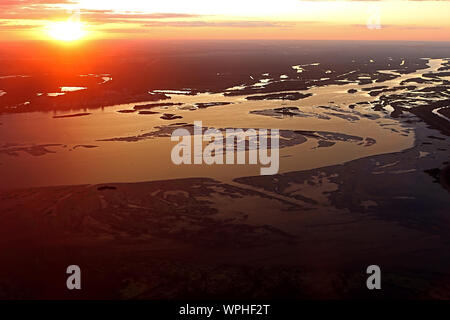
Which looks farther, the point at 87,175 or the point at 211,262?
the point at 87,175

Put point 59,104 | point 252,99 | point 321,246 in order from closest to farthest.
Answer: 1. point 321,246
2. point 59,104
3. point 252,99

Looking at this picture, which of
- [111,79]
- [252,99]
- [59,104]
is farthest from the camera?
[111,79]

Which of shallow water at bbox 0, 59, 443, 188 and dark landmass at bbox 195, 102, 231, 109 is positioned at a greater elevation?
dark landmass at bbox 195, 102, 231, 109

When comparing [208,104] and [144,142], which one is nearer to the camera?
[144,142]

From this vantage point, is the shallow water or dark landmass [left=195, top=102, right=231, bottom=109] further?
dark landmass [left=195, top=102, right=231, bottom=109]

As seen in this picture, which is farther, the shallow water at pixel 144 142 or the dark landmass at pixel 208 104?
the dark landmass at pixel 208 104

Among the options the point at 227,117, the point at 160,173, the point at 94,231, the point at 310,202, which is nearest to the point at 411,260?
the point at 310,202

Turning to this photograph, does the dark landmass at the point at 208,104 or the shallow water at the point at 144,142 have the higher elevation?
the dark landmass at the point at 208,104

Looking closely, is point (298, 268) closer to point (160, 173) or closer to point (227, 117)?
point (160, 173)

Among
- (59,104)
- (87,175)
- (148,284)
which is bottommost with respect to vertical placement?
(148,284)

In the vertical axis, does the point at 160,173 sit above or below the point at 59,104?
below

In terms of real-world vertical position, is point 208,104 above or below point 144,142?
above
